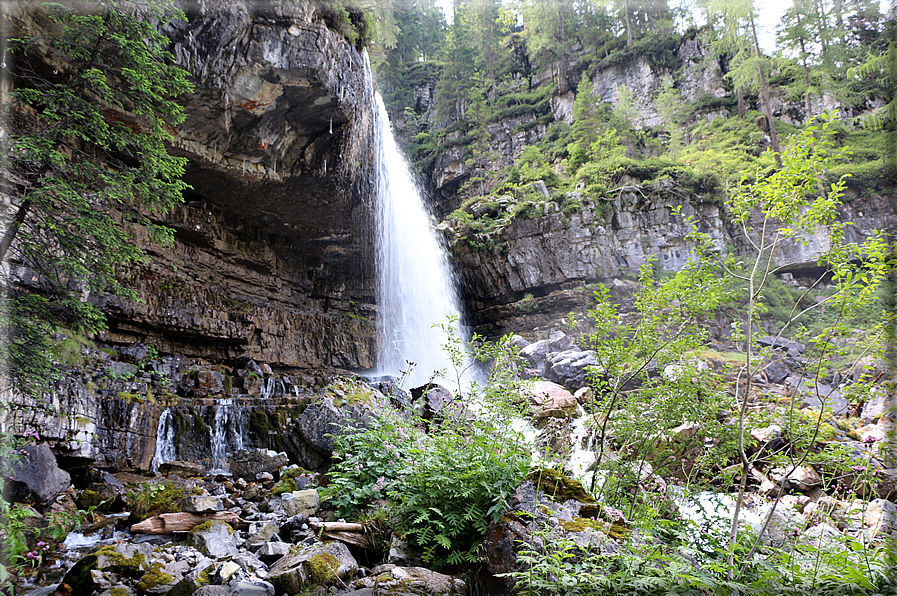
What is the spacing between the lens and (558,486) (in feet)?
11.6

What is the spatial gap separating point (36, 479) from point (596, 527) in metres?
6.67

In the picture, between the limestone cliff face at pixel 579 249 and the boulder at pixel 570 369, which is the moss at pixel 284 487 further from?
the limestone cliff face at pixel 579 249

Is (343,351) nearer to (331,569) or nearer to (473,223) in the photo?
(473,223)

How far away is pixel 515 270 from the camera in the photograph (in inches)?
778

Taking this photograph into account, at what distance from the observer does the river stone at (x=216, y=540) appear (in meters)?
3.98

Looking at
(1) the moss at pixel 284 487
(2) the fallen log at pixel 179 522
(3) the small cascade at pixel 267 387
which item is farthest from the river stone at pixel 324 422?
(3) the small cascade at pixel 267 387

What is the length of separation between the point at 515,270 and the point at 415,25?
77.4 ft

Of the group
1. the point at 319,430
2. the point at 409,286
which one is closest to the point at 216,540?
the point at 319,430

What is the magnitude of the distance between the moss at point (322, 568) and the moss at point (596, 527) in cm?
168

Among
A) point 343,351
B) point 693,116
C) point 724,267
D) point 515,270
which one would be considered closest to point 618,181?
point 515,270

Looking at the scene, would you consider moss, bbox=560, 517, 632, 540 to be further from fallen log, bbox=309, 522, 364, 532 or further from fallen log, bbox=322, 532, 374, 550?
fallen log, bbox=309, 522, 364, 532

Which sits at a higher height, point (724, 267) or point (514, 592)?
point (724, 267)

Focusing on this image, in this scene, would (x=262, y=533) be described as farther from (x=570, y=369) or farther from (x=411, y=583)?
(x=570, y=369)

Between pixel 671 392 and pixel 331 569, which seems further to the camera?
pixel 671 392
